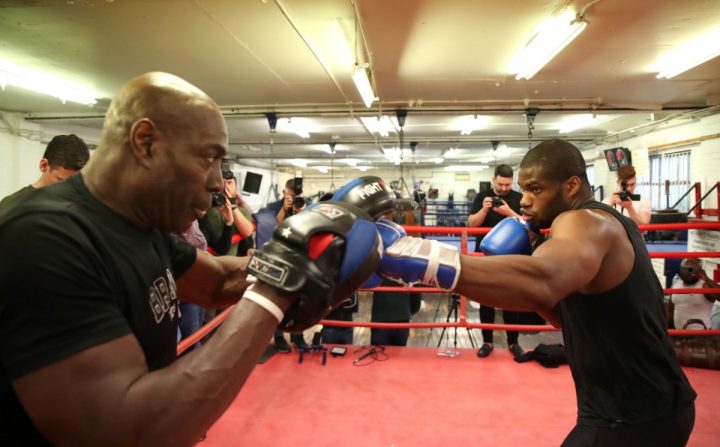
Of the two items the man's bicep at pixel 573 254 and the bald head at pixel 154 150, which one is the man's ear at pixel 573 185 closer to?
the man's bicep at pixel 573 254

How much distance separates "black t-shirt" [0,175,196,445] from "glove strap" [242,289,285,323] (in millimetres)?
233

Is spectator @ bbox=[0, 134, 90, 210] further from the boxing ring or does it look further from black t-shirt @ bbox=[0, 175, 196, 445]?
black t-shirt @ bbox=[0, 175, 196, 445]

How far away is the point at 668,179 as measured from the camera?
8.60m

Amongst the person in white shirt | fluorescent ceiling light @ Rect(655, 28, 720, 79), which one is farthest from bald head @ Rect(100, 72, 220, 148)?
fluorescent ceiling light @ Rect(655, 28, 720, 79)

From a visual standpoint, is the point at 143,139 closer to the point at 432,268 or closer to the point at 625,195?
the point at 432,268

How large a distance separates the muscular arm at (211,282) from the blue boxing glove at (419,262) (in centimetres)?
57

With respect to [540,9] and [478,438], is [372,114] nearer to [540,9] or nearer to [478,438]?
[540,9]

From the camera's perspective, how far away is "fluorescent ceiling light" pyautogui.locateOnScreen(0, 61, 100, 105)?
4.80 metres

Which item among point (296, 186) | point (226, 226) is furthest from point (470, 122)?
point (226, 226)

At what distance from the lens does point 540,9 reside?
12.0 feet

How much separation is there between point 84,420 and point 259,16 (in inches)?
158

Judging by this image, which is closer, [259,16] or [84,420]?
[84,420]

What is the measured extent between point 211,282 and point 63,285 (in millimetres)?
694

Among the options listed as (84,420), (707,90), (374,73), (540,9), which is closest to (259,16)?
(374,73)
